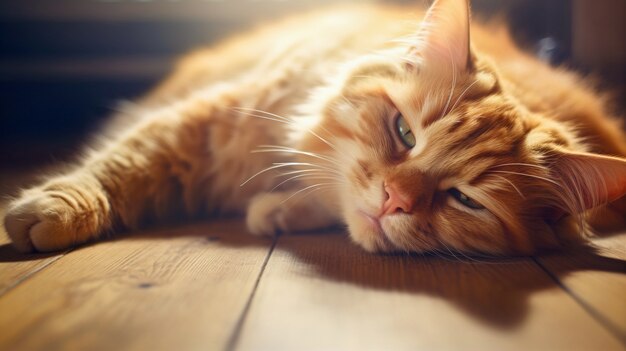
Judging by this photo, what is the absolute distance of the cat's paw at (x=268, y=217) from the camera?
142cm

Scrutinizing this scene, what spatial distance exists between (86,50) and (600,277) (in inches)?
119

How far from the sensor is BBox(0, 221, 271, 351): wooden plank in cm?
79

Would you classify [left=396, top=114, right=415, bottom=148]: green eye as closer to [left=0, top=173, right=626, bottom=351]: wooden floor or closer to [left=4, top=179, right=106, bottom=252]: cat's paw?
[left=0, top=173, right=626, bottom=351]: wooden floor

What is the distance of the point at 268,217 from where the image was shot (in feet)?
4.70

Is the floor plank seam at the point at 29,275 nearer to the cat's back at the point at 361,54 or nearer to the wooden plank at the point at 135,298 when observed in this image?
the wooden plank at the point at 135,298

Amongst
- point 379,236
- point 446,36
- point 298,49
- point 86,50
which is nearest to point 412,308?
point 379,236

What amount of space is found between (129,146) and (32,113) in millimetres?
2011

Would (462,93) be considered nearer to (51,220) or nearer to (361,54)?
(361,54)

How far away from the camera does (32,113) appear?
3170 mm

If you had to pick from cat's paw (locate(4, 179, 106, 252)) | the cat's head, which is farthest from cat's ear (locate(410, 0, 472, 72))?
cat's paw (locate(4, 179, 106, 252))

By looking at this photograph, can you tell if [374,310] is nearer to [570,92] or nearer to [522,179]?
[522,179]

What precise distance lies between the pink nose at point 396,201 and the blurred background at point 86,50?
203 centimetres

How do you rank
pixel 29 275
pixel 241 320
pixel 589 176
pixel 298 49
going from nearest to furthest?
1. pixel 241 320
2. pixel 29 275
3. pixel 589 176
4. pixel 298 49

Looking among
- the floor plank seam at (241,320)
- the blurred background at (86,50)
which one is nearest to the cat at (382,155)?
the floor plank seam at (241,320)
